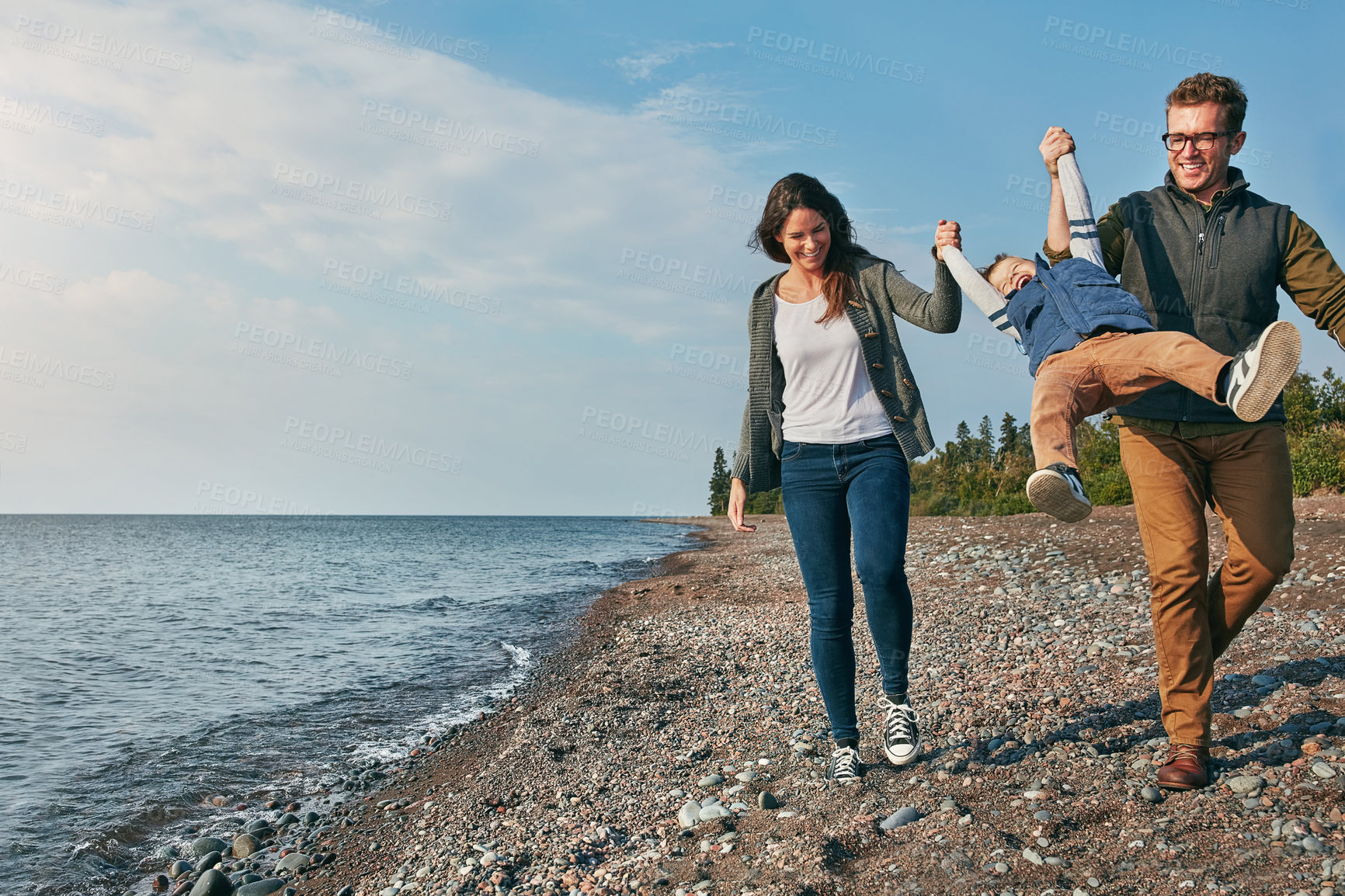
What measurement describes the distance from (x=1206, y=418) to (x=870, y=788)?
214 cm

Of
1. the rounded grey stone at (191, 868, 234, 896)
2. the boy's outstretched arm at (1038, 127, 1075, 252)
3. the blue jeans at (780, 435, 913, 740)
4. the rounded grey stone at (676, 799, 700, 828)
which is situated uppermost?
the boy's outstretched arm at (1038, 127, 1075, 252)

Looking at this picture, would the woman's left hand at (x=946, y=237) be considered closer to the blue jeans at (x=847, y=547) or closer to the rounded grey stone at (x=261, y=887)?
the blue jeans at (x=847, y=547)

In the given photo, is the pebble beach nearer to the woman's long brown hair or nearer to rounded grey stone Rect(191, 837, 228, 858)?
rounded grey stone Rect(191, 837, 228, 858)

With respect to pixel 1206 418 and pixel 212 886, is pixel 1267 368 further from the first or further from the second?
pixel 212 886

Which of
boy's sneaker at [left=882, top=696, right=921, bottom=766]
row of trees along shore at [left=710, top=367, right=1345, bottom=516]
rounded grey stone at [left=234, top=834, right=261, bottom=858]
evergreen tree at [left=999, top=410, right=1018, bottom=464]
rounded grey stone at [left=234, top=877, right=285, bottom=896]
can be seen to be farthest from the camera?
evergreen tree at [left=999, top=410, right=1018, bottom=464]

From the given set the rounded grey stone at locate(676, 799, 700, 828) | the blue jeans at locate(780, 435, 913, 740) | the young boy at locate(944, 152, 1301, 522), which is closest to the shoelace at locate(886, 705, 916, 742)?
the blue jeans at locate(780, 435, 913, 740)

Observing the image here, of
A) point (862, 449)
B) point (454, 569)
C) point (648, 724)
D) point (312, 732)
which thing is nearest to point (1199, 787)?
point (862, 449)

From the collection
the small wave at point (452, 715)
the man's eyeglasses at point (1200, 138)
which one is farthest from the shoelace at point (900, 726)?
the small wave at point (452, 715)

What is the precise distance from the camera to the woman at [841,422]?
135 inches

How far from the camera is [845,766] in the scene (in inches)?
143

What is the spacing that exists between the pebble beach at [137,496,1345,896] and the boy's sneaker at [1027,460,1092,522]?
1.21 metres

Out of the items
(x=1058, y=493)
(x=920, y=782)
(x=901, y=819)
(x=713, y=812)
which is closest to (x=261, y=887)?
(x=713, y=812)

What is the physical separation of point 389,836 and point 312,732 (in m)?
3.15

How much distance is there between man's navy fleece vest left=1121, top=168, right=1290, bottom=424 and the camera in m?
3.15
